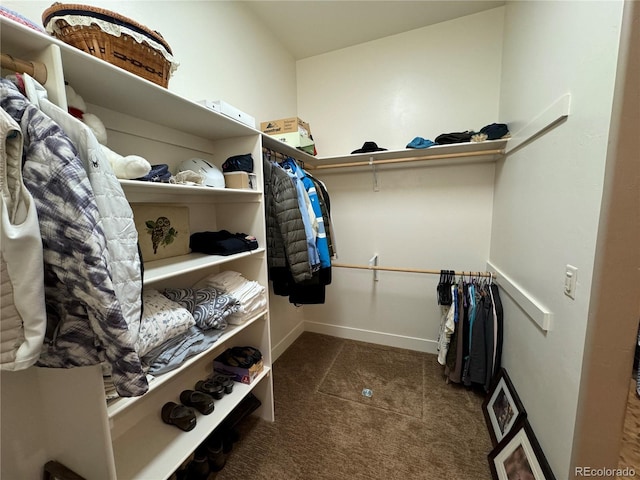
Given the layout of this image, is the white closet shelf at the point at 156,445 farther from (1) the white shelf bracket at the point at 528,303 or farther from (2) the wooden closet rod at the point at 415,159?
(2) the wooden closet rod at the point at 415,159

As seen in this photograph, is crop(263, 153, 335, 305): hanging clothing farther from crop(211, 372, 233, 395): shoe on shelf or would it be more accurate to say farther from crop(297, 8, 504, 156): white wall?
crop(297, 8, 504, 156): white wall

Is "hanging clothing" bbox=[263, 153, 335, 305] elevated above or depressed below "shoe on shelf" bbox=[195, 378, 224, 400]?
above

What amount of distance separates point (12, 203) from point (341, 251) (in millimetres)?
2307

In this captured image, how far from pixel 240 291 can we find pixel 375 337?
1716mm

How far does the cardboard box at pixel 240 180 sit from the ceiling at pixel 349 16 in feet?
4.78

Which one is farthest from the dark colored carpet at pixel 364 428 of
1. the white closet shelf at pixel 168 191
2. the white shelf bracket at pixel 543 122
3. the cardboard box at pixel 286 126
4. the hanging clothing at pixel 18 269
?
the cardboard box at pixel 286 126

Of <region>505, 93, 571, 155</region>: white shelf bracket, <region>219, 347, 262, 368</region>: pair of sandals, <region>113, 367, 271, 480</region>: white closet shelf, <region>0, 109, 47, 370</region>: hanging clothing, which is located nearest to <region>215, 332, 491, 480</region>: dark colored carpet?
<region>113, 367, 271, 480</region>: white closet shelf

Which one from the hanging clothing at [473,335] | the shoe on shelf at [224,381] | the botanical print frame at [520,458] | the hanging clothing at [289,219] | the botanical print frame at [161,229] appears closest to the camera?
the botanical print frame at [520,458]

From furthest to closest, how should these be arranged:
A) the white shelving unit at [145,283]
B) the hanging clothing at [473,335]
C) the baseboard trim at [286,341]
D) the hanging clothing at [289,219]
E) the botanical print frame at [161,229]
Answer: the baseboard trim at [286,341]
the hanging clothing at [473,335]
the hanging clothing at [289,219]
the botanical print frame at [161,229]
the white shelving unit at [145,283]

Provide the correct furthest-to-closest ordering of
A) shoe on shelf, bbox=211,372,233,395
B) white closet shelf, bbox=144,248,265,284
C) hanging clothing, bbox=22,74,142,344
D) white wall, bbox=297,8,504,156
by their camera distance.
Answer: white wall, bbox=297,8,504,156, shoe on shelf, bbox=211,372,233,395, white closet shelf, bbox=144,248,265,284, hanging clothing, bbox=22,74,142,344

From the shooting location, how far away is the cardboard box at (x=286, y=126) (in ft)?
6.32

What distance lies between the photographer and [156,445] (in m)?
1.15

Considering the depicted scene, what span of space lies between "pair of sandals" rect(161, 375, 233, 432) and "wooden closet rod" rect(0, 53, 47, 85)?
56.2 inches

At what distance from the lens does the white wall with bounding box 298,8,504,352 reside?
6.93ft
